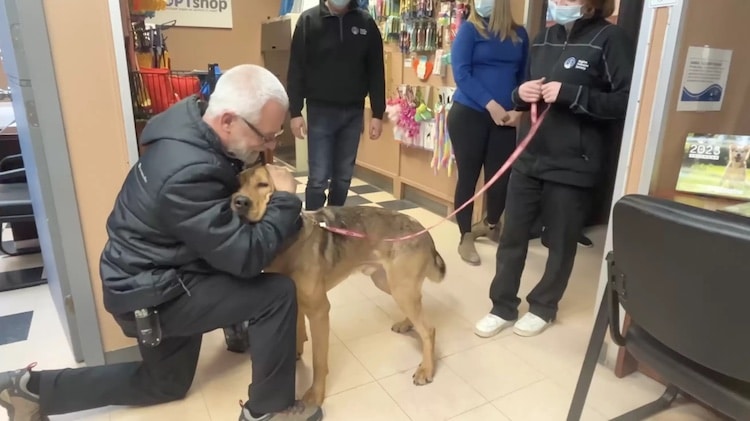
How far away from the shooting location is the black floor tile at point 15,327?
2207 mm

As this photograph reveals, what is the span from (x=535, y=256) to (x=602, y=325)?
1.81 metres

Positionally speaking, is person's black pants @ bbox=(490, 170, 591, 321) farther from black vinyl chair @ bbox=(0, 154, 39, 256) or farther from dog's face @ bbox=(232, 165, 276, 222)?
black vinyl chair @ bbox=(0, 154, 39, 256)

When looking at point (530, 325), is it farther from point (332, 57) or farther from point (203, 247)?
point (332, 57)

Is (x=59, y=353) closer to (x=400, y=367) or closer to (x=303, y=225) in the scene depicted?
(x=303, y=225)

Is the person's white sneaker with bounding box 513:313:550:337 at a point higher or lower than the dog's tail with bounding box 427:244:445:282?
lower

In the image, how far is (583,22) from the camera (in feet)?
6.29

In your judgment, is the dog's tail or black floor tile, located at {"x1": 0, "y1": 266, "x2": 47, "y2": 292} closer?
the dog's tail

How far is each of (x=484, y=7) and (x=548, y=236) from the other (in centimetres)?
127

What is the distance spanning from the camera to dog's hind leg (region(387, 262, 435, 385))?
1.91 meters

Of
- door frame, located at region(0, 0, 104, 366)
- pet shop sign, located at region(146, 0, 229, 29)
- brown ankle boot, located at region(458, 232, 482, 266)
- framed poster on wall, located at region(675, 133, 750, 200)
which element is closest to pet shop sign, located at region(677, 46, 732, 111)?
framed poster on wall, located at region(675, 133, 750, 200)

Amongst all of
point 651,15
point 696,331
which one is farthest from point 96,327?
point 651,15

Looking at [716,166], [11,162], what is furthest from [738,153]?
[11,162]

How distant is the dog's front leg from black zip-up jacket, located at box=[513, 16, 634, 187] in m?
1.03

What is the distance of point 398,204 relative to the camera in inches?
166
